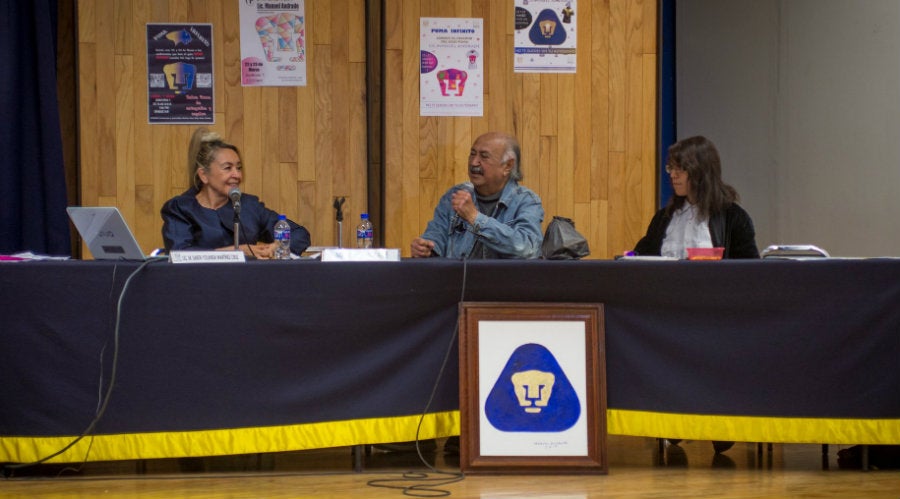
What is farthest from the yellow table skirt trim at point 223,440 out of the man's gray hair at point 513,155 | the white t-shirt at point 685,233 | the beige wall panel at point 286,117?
the beige wall panel at point 286,117

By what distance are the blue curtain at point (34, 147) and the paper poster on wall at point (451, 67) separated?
5.30ft

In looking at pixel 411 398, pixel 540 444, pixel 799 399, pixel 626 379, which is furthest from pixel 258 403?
pixel 799 399

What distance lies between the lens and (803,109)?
4820mm

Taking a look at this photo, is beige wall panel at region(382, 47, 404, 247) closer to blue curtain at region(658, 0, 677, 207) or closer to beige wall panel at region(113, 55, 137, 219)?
beige wall panel at region(113, 55, 137, 219)

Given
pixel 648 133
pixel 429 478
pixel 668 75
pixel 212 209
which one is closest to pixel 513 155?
pixel 648 133

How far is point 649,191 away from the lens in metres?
4.42

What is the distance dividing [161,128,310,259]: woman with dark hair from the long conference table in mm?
874

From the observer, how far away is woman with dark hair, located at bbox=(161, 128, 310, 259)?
12.5 ft

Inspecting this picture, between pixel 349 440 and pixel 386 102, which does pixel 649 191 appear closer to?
pixel 386 102

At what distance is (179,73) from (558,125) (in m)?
1.72

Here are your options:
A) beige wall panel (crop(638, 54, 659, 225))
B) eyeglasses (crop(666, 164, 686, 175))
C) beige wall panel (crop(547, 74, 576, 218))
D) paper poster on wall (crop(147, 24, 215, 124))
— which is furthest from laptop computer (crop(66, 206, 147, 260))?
beige wall panel (crop(638, 54, 659, 225))

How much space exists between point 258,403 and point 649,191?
224 centimetres

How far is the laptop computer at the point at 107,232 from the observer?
294 cm

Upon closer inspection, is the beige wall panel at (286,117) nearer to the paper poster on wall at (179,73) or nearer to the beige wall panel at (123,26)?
the paper poster on wall at (179,73)
